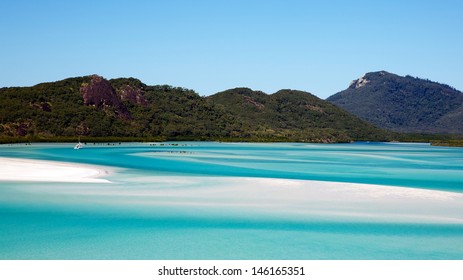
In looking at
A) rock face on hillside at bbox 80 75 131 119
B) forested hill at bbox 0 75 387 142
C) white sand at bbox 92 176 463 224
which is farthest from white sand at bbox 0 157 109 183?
rock face on hillside at bbox 80 75 131 119

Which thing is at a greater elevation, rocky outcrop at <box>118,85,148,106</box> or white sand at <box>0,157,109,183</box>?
rocky outcrop at <box>118,85,148,106</box>

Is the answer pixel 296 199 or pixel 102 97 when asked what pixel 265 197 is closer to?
pixel 296 199

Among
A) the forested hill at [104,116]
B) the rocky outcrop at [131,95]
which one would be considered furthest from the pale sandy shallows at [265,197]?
the rocky outcrop at [131,95]

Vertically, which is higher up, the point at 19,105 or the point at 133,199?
the point at 19,105

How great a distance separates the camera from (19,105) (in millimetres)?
138000

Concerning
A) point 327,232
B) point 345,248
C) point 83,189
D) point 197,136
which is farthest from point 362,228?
point 197,136

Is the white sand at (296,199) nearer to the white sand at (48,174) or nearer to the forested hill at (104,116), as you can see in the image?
the white sand at (48,174)

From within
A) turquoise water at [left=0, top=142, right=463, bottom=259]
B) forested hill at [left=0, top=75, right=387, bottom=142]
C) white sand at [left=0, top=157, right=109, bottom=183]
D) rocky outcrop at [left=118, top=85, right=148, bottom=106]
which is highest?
rocky outcrop at [left=118, top=85, right=148, bottom=106]

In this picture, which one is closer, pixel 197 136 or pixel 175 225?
pixel 175 225

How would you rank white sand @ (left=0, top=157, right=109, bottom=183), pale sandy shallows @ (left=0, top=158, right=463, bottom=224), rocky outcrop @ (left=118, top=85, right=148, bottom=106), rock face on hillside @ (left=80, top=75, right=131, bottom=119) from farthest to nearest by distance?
rocky outcrop @ (left=118, top=85, right=148, bottom=106), rock face on hillside @ (left=80, top=75, right=131, bottom=119), white sand @ (left=0, top=157, right=109, bottom=183), pale sandy shallows @ (left=0, top=158, right=463, bottom=224)

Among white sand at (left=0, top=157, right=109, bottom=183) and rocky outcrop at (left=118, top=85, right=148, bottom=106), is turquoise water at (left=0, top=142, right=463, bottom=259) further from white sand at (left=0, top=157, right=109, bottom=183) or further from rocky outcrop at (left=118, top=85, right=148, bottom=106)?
rocky outcrop at (left=118, top=85, right=148, bottom=106)
